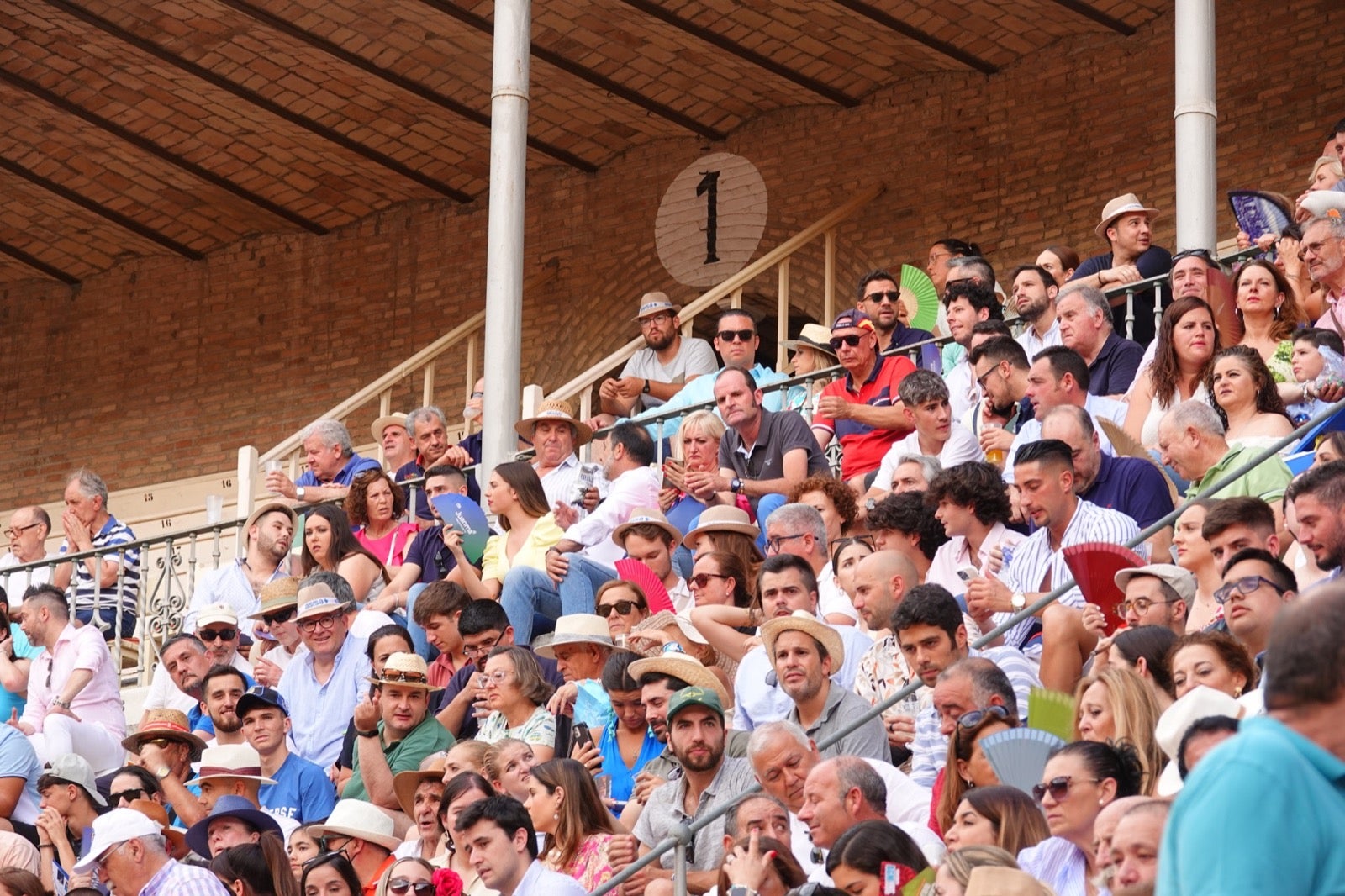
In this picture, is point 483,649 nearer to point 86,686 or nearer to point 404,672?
point 404,672

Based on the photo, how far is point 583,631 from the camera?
26.7 feet

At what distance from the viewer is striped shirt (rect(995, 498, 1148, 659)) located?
7.12 metres

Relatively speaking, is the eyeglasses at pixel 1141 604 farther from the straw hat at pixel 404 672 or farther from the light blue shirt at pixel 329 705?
the light blue shirt at pixel 329 705

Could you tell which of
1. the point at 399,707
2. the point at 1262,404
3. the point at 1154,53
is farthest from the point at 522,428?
the point at 1154,53

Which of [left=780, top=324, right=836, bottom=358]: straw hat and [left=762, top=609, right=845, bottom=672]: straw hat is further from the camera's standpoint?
[left=780, top=324, right=836, bottom=358]: straw hat

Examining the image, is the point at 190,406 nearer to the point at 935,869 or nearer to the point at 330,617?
the point at 330,617

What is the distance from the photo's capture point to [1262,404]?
24.9 feet

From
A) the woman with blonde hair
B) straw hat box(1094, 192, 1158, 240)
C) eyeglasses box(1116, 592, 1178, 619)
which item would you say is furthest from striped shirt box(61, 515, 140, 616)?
the woman with blonde hair

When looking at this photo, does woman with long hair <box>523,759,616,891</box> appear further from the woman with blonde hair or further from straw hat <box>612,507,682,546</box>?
straw hat <box>612,507,682,546</box>

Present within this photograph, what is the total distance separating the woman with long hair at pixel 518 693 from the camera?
26.3 ft

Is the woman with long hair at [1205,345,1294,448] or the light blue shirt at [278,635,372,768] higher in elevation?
the woman with long hair at [1205,345,1294,448]

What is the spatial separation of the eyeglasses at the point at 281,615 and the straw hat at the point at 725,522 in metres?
2.05

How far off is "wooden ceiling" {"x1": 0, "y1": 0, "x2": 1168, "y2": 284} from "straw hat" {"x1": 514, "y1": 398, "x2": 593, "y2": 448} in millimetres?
4230

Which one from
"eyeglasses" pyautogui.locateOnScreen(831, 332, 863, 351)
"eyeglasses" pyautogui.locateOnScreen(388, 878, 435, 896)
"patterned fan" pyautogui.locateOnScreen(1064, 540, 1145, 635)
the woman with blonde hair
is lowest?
"eyeglasses" pyautogui.locateOnScreen(388, 878, 435, 896)
